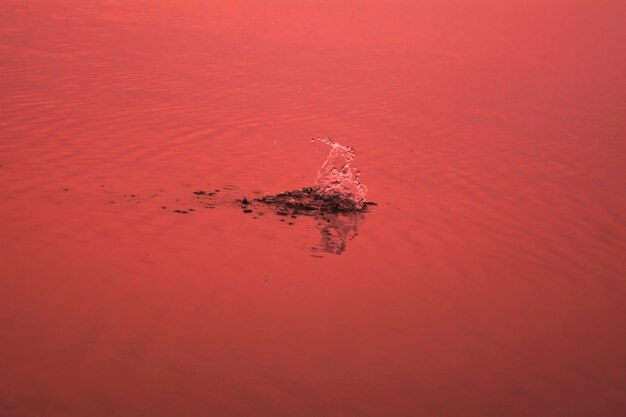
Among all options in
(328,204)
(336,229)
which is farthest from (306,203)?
(336,229)

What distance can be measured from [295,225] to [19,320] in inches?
125

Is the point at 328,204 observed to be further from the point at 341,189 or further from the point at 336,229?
the point at 336,229

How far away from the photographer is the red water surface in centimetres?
477

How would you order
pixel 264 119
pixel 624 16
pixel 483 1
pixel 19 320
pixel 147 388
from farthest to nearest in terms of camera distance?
pixel 483 1 < pixel 624 16 < pixel 264 119 < pixel 19 320 < pixel 147 388

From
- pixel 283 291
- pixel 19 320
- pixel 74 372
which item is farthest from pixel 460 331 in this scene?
pixel 19 320

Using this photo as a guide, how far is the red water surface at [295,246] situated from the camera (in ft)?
15.6

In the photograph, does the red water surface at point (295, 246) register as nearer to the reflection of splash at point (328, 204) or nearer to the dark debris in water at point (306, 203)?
the reflection of splash at point (328, 204)

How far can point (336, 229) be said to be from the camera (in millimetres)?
7723

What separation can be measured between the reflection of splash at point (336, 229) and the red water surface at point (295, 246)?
6cm

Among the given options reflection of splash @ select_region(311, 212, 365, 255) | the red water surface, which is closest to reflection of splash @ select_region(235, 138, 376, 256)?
reflection of splash @ select_region(311, 212, 365, 255)

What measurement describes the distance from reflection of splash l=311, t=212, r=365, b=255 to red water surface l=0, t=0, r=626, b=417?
6 cm

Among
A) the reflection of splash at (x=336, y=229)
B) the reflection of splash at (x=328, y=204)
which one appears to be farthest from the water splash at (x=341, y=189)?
the reflection of splash at (x=336, y=229)

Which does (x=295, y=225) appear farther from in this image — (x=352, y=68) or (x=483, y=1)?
(x=483, y=1)

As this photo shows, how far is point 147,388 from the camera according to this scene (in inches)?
177
